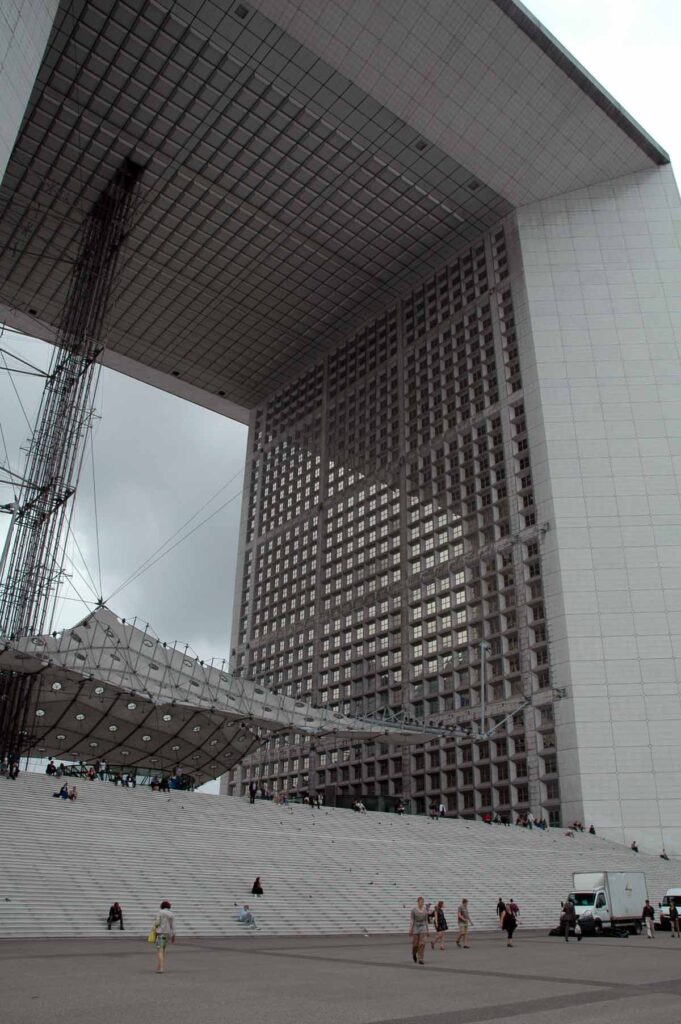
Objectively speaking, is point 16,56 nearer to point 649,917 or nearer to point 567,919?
point 567,919

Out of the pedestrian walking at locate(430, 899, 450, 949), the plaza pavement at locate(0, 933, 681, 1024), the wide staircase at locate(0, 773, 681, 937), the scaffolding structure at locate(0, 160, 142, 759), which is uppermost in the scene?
the scaffolding structure at locate(0, 160, 142, 759)

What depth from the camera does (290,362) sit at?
75.7m

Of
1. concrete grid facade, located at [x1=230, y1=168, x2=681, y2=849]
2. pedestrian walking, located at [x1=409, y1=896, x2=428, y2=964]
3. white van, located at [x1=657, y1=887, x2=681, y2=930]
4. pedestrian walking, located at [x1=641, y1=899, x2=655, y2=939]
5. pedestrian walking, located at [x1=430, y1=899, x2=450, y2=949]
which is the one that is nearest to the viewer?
pedestrian walking, located at [x1=409, y1=896, x2=428, y2=964]

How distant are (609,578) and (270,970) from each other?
38.0 meters

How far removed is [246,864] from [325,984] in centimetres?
1547

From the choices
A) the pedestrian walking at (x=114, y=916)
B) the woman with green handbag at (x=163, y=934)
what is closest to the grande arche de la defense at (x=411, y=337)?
the pedestrian walking at (x=114, y=916)

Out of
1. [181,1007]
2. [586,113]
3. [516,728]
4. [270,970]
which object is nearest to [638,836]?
[516,728]

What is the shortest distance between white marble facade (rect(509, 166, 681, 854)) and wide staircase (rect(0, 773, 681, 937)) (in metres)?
6.51

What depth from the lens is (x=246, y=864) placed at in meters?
26.1

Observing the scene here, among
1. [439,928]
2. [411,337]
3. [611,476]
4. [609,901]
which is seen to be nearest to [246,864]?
[439,928]

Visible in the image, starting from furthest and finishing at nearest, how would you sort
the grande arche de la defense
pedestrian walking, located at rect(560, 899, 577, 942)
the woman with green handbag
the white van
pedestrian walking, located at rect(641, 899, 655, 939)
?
the grande arche de la defense < the white van < pedestrian walking, located at rect(641, 899, 655, 939) < pedestrian walking, located at rect(560, 899, 577, 942) < the woman with green handbag

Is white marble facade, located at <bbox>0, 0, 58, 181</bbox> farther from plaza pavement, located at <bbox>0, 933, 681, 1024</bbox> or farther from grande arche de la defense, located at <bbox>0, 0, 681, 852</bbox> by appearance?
plaza pavement, located at <bbox>0, 933, 681, 1024</bbox>

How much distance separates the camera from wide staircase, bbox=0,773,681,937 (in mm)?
21000

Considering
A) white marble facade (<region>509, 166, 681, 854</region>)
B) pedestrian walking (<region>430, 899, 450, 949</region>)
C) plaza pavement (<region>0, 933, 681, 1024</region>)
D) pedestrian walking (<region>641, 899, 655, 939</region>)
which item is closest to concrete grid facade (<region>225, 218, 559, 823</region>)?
white marble facade (<region>509, 166, 681, 854</region>)
